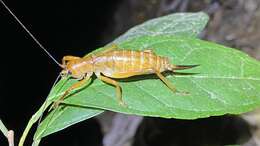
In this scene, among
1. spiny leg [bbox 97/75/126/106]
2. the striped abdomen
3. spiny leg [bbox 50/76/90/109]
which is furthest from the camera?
the striped abdomen

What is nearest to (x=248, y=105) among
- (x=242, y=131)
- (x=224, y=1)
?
(x=242, y=131)

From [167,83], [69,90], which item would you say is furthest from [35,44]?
[167,83]

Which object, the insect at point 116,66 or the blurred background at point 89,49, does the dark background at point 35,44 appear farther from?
the insect at point 116,66

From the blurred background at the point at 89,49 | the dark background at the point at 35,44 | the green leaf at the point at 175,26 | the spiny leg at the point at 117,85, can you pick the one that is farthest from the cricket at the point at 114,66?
the dark background at the point at 35,44

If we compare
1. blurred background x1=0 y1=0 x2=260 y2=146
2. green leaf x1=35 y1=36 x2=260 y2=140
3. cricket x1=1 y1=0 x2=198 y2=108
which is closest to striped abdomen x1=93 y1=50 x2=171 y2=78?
cricket x1=1 y1=0 x2=198 y2=108

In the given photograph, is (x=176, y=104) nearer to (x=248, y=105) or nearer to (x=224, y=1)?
(x=248, y=105)

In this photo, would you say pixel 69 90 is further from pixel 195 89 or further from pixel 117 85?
pixel 195 89

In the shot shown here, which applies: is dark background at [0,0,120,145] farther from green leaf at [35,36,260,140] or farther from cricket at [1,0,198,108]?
green leaf at [35,36,260,140]
